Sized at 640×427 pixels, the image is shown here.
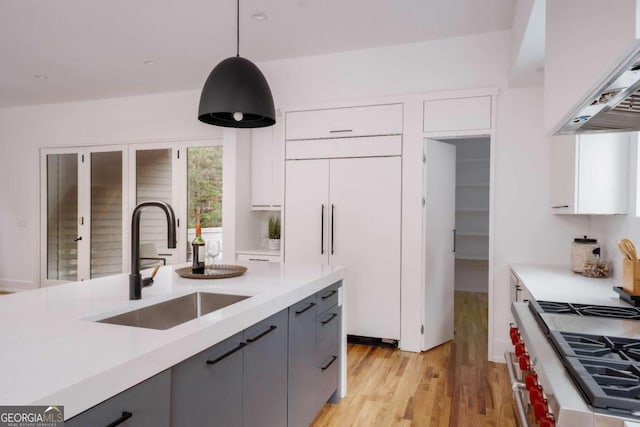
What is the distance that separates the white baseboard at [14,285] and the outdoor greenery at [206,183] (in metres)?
2.95

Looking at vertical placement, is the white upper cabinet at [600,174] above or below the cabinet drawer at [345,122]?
below

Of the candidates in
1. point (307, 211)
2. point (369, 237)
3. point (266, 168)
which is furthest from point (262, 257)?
point (369, 237)

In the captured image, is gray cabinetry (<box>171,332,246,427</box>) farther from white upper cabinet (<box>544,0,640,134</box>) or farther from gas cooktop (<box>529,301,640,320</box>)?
white upper cabinet (<box>544,0,640,134</box>)

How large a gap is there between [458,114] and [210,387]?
10.6ft

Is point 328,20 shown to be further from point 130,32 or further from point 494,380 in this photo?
point 494,380

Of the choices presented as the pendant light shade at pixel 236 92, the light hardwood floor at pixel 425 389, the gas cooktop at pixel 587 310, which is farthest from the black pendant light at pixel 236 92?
the light hardwood floor at pixel 425 389

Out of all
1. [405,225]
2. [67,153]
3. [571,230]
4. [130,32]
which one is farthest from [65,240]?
[571,230]

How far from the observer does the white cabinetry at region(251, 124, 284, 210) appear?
4727 mm

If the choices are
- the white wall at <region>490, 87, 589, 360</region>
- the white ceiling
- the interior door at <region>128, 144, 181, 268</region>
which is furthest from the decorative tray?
the interior door at <region>128, 144, 181, 268</region>

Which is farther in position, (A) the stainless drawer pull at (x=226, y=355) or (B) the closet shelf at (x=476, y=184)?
(B) the closet shelf at (x=476, y=184)

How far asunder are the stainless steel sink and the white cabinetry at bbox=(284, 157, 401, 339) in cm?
226

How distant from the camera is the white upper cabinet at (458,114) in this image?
3795 mm

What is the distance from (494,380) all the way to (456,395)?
465 mm

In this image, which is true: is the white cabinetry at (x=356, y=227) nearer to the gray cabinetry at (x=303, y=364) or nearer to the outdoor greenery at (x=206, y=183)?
the outdoor greenery at (x=206, y=183)
